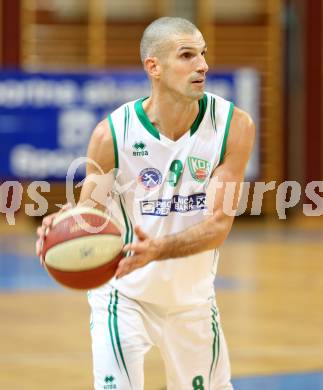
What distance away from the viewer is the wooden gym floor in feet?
20.4

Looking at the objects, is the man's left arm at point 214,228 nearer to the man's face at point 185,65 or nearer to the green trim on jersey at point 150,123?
the green trim on jersey at point 150,123

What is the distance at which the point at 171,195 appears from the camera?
443 cm

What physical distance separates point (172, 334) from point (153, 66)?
3.81 feet

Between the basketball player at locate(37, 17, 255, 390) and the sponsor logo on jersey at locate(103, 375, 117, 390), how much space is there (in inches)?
2.9

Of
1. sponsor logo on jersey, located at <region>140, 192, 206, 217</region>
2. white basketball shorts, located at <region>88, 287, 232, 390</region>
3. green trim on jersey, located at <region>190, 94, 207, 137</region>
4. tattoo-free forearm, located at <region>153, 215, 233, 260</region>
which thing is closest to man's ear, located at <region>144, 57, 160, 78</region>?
→ green trim on jersey, located at <region>190, 94, 207, 137</region>

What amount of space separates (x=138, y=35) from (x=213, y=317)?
1248 cm

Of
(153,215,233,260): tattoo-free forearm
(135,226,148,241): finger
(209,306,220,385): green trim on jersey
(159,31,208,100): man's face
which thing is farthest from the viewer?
(209,306,220,385): green trim on jersey

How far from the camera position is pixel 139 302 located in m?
4.49

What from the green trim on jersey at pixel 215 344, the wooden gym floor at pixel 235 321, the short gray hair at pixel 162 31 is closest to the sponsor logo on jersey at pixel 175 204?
the green trim on jersey at pixel 215 344

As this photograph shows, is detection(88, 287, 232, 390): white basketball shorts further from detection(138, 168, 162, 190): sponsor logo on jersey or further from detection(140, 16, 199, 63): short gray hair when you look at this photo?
detection(140, 16, 199, 63): short gray hair

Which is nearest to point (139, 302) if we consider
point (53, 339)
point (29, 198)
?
point (53, 339)

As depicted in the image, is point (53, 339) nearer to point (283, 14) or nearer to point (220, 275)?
point (220, 275)

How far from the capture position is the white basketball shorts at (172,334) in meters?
4.37

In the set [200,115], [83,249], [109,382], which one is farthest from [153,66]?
[109,382]
